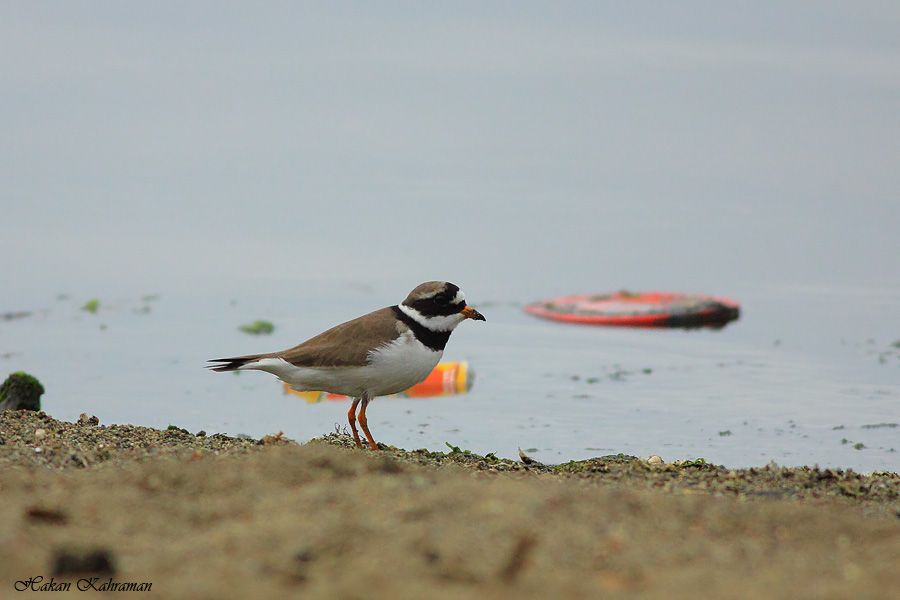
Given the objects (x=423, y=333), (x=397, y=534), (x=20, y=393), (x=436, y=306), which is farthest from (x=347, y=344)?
(x=397, y=534)

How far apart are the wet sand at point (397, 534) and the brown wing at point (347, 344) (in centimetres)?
158

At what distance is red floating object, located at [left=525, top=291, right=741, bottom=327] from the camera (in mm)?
14977

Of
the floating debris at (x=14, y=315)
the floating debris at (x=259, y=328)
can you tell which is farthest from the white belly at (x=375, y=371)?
the floating debris at (x=14, y=315)

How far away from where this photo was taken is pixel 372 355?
25.7 ft

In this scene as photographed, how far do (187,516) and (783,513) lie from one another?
96.8 inches

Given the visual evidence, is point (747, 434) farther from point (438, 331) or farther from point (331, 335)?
point (331, 335)

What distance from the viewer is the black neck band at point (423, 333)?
8.06 meters

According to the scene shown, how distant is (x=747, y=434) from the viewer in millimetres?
9898

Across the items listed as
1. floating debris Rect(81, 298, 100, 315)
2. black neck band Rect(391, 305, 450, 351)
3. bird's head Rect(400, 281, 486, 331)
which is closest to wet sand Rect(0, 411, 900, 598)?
black neck band Rect(391, 305, 450, 351)

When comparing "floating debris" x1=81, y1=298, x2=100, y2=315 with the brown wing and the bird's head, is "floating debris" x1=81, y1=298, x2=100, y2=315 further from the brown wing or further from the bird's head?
the bird's head

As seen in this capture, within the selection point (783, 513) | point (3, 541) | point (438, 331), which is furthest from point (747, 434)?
point (3, 541)

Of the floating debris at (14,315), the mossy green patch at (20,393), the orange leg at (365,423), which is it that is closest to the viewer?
the orange leg at (365,423)

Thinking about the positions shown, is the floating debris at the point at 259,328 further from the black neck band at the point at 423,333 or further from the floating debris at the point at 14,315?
the black neck band at the point at 423,333

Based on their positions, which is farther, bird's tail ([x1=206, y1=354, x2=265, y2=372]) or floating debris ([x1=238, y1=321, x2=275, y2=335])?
floating debris ([x1=238, y1=321, x2=275, y2=335])
